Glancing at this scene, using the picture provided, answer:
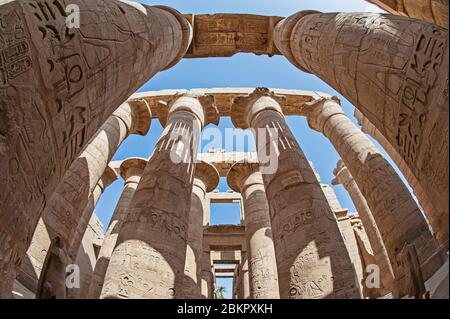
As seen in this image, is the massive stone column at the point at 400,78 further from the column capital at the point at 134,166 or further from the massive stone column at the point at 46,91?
the column capital at the point at 134,166

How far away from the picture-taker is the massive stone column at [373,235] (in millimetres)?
11258

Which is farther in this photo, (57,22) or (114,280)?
(114,280)

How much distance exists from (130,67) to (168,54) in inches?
98.0

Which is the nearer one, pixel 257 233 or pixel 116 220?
pixel 257 233

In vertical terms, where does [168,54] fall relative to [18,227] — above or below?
above

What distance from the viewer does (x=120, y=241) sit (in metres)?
6.96

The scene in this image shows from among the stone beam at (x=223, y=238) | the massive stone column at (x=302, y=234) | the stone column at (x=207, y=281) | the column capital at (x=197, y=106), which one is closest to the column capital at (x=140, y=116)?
the column capital at (x=197, y=106)

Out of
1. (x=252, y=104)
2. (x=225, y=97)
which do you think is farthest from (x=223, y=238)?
(x=252, y=104)

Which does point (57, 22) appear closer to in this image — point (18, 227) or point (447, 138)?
point (18, 227)

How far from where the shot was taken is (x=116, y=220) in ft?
46.7

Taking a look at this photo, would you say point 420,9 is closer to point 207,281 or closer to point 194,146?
point 194,146

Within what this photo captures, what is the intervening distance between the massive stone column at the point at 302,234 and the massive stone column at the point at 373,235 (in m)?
4.34

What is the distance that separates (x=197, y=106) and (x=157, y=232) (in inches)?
A: 285
